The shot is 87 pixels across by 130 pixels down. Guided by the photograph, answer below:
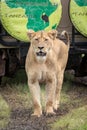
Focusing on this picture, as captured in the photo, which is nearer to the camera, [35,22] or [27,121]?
[27,121]

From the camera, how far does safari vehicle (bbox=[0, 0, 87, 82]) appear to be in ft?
28.0

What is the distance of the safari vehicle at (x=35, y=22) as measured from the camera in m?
8.52

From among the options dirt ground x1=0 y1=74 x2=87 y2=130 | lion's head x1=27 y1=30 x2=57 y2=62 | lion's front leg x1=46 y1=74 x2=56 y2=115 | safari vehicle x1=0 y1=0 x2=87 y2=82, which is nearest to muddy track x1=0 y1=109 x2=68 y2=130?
dirt ground x1=0 y1=74 x2=87 y2=130

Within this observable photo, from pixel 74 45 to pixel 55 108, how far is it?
1.63 metres

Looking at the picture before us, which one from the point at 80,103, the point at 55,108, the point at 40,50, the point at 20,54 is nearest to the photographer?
the point at 40,50

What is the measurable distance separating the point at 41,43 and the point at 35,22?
1716 mm

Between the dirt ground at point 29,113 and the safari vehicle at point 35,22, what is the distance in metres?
0.64

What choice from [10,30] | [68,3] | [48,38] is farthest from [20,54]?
[48,38]

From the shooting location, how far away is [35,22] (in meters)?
8.72

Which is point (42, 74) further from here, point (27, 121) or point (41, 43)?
point (27, 121)

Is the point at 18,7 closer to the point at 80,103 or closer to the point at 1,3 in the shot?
the point at 1,3

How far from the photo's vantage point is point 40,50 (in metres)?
7.07

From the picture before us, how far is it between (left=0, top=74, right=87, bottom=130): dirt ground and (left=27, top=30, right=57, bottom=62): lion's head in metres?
0.76

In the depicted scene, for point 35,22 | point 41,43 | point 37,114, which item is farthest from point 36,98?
point 35,22
